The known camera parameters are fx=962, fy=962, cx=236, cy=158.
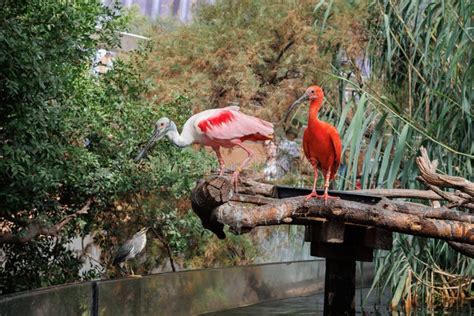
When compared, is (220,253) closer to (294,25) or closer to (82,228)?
(82,228)

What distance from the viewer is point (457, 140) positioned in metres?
8.01

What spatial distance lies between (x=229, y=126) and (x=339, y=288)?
159 centimetres

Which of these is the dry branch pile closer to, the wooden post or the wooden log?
the wooden log

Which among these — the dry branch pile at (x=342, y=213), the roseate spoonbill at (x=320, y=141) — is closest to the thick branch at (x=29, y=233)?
the dry branch pile at (x=342, y=213)

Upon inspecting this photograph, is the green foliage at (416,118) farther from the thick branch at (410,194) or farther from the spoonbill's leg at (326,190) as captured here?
the spoonbill's leg at (326,190)

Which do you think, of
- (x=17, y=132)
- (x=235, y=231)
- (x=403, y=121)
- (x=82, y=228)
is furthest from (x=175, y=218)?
(x=235, y=231)

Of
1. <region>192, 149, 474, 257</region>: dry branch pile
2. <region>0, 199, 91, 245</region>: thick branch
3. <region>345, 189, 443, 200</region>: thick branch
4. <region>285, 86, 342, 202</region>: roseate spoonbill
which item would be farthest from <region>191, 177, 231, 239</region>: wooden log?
<region>0, 199, 91, 245</region>: thick branch

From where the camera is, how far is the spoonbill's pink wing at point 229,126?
6090 millimetres

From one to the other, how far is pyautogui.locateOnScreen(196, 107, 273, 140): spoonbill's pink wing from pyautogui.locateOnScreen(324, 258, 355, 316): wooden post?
133 cm

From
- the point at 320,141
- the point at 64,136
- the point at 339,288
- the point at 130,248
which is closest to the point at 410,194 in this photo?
the point at 339,288

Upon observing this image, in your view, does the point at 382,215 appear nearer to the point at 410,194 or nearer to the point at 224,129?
the point at 224,129

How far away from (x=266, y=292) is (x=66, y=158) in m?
2.90

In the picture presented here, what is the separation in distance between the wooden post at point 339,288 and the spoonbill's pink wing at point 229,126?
1.33 meters

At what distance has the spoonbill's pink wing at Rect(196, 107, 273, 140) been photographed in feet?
20.0
